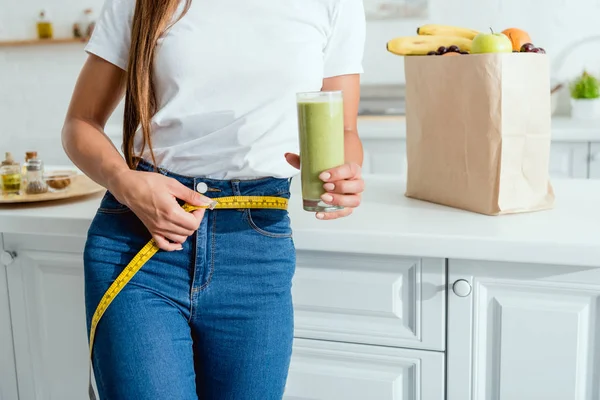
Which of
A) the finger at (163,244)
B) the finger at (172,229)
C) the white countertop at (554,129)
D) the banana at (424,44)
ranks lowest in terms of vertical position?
the white countertop at (554,129)

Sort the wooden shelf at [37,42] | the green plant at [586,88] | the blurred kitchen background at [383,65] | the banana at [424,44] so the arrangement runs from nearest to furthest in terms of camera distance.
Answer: the banana at [424,44] → the blurred kitchen background at [383,65] → the green plant at [586,88] → the wooden shelf at [37,42]

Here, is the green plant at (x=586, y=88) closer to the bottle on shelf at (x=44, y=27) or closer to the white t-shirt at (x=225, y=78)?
the white t-shirt at (x=225, y=78)

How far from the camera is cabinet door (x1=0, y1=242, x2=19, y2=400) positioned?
1547 millimetres

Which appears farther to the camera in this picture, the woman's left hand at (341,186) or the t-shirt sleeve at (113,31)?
the t-shirt sleeve at (113,31)

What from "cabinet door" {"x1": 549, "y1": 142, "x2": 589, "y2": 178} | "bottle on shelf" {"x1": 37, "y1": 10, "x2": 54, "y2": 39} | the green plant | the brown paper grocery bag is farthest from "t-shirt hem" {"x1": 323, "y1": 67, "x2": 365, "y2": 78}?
"bottle on shelf" {"x1": 37, "y1": 10, "x2": 54, "y2": 39}

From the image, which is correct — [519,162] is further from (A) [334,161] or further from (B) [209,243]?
(B) [209,243]

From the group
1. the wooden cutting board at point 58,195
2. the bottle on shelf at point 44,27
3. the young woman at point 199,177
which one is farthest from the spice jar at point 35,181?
the bottle on shelf at point 44,27

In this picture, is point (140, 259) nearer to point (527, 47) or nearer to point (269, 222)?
point (269, 222)

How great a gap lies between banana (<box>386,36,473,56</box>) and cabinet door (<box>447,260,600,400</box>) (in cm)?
43

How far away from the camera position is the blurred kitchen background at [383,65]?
3203mm

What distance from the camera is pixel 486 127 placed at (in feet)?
4.13

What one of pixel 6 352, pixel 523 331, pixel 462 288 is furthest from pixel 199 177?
pixel 6 352

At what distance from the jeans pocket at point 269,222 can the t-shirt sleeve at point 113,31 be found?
1.08ft

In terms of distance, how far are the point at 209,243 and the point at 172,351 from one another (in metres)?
0.17
